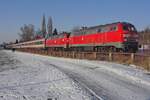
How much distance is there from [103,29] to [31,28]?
535 feet

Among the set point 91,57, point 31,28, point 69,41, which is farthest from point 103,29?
point 31,28

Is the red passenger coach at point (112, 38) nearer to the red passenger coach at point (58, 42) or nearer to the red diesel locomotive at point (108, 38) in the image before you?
the red diesel locomotive at point (108, 38)

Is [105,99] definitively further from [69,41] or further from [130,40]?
[69,41]

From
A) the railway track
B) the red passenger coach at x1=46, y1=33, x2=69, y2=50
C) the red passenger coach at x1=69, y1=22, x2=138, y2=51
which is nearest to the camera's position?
the railway track

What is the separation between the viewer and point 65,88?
1318cm

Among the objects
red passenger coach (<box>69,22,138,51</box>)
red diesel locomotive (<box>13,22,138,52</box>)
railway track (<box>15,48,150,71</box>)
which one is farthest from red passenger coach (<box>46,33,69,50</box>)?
railway track (<box>15,48,150,71</box>)

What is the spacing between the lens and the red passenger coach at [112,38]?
97.1 feet

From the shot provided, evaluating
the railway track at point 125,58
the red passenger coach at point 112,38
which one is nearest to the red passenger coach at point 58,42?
the red passenger coach at point 112,38

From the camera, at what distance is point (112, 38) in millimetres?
31234

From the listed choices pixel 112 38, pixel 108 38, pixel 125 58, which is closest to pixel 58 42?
pixel 108 38

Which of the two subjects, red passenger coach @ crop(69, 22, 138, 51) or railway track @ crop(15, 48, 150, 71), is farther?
red passenger coach @ crop(69, 22, 138, 51)

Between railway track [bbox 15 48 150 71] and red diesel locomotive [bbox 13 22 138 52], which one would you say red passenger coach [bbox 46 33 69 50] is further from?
railway track [bbox 15 48 150 71]

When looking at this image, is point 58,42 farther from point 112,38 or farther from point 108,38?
point 112,38

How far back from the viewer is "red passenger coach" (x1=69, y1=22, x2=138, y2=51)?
29.6m
